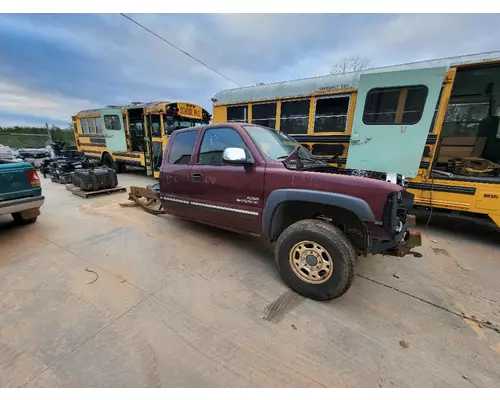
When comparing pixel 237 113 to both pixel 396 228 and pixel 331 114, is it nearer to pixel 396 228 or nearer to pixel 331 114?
pixel 331 114

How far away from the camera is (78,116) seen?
1075 cm

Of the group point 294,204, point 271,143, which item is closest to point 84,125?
point 271,143

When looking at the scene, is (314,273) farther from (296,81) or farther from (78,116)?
(78,116)

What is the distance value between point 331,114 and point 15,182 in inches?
236

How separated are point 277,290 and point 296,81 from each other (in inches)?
194

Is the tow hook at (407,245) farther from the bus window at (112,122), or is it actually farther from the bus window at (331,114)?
the bus window at (112,122)

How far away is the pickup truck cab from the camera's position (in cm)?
346

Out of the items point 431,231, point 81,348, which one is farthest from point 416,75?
point 81,348

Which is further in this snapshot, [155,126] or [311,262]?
[155,126]

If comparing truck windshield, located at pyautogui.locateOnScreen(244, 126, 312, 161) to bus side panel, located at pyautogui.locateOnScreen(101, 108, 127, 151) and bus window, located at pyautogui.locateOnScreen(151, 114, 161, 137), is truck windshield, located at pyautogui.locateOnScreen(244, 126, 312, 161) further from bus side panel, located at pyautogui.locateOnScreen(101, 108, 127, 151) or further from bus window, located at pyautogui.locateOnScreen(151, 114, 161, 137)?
bus side panel, located at pyautogui.locateOnScreen(101, 108, 127, 151)

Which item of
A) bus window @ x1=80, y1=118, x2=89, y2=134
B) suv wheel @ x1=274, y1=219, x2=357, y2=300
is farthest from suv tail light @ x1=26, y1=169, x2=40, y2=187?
bus window @ x1=80, y1=118, x2=89, y2=134

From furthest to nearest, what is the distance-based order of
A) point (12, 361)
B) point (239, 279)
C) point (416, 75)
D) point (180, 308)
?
point (416, 75) → point (239, 279) → point (180, 308) → point (12, 361)

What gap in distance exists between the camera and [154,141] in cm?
825

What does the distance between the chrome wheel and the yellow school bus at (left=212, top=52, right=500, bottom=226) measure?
2348 mm
